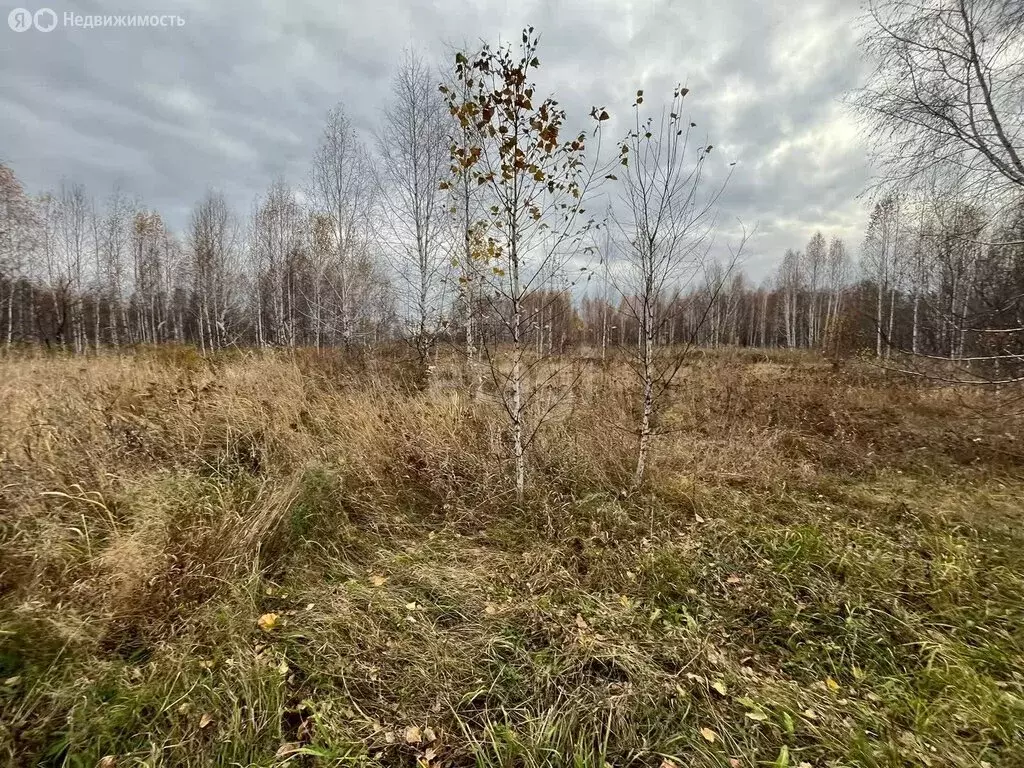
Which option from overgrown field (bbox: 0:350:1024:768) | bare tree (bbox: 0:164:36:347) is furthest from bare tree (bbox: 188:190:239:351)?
overgrown field (bbox: 0:350:1024:768)

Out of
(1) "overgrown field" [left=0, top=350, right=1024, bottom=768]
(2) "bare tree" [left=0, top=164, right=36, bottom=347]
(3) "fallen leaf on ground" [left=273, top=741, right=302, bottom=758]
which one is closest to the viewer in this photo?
(3) "fallen leaf on ground" [left=273, top=741, right=302, bottom=758]

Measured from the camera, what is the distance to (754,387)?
9555mm

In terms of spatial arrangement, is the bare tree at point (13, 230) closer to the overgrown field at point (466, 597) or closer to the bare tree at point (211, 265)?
the bare tree at point (211, 265)

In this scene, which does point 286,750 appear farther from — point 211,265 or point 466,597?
point 211,265

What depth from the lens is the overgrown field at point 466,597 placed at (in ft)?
5.56

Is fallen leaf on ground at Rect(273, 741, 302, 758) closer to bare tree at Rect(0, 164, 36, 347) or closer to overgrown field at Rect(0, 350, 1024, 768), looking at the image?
overgrown field at Rect(0, 350, 1024, 768)

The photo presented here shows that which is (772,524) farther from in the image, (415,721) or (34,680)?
(34,680)

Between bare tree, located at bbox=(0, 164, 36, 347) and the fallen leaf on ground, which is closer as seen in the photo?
the fallen leaf on ground

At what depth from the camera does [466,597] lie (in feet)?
8.50

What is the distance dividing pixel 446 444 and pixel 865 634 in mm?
3533

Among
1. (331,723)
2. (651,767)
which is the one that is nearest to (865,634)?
(651,767)

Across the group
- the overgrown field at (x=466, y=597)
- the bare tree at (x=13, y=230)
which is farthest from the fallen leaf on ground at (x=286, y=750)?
the bare tree at (x=13, y=230)

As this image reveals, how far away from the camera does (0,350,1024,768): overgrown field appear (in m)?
1.70

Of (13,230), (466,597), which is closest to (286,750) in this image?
(466,597)
